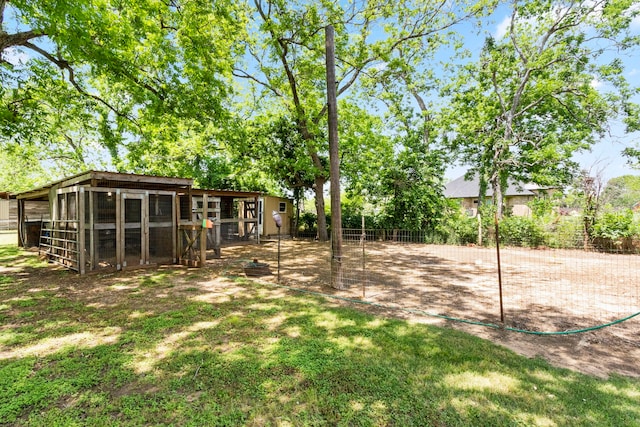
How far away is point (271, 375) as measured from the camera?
8.47 feet

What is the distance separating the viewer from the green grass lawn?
208 cm

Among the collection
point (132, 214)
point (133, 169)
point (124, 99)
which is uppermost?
point (124, 99)

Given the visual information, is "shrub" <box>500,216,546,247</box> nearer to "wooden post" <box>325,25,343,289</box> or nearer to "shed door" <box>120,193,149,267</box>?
"wooden post" <box>325,25,343,289</box>

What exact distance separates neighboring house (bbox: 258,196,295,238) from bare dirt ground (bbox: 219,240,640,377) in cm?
655

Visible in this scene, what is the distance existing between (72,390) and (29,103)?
31.5ft

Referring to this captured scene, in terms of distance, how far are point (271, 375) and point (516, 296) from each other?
4987 mm

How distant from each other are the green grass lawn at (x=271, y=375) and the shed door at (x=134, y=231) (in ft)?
10.6

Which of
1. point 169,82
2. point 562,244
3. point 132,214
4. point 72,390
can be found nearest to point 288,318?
point 72,390

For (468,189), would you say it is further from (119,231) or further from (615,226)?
(119,231)

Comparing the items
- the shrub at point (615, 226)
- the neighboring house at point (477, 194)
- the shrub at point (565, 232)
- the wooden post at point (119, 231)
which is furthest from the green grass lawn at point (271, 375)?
the neighboring house at point (477, 194)

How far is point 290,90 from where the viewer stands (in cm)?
1346

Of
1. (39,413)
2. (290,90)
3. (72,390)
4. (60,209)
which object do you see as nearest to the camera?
(39,413)

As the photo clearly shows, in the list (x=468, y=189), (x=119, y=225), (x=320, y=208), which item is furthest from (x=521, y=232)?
(x=468, y=189)

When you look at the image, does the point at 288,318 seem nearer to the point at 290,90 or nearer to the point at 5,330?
the point at 5,330
